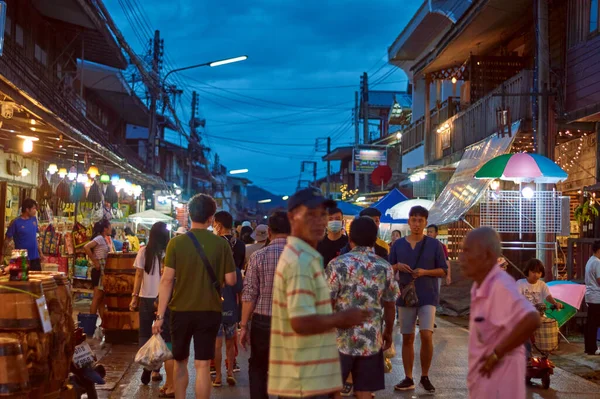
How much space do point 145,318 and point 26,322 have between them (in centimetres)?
384

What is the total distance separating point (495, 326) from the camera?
4270mm

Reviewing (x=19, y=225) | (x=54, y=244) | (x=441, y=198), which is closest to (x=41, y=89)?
(x=54, y=244)

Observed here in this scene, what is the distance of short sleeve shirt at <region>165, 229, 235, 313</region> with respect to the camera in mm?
6879

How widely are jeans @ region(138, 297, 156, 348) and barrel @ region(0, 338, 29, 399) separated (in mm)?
3988

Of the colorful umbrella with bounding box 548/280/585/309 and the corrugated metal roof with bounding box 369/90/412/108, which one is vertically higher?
the corrugated metal roof with bounding box 369/90/412/108

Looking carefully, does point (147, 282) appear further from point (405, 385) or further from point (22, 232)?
point (22, 232)

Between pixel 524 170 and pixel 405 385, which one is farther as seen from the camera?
pixel 524 170

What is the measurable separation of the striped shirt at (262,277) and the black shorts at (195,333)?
1.33 ft

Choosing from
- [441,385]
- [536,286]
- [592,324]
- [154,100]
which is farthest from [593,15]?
[154,100]

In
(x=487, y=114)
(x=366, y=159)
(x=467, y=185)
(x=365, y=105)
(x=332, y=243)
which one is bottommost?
(x=332, y=243)

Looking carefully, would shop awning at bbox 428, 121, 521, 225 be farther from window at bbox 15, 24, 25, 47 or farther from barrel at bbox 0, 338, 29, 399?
window at bbox 15, 24, 25, 47

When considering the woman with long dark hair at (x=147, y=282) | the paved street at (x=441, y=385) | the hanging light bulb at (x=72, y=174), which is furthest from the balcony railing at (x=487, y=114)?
the hanging light bulb at (x=72, y=174)

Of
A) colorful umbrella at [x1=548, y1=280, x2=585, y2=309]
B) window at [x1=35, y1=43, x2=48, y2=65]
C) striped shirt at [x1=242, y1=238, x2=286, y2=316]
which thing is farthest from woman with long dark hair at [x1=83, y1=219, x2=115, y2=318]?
window at [x1=35, y1=43, x2=48, y2=65]

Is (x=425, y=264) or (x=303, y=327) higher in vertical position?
(x=425, y=264)
